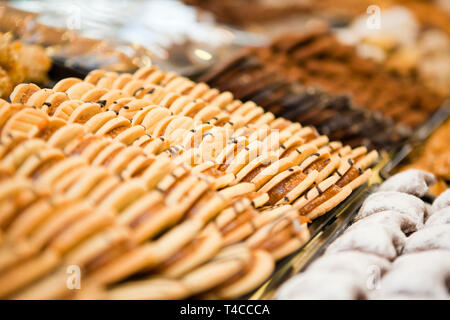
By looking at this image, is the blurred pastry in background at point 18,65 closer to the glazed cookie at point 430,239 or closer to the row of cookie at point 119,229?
the row of cookie at point 119,229

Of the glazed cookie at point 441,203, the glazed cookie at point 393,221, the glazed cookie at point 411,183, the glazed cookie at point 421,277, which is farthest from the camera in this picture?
the glazed cookie at point 411,183

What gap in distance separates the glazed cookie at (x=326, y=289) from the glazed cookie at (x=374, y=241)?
219mm

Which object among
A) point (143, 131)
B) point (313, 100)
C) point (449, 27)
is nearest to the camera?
point (143, 131)

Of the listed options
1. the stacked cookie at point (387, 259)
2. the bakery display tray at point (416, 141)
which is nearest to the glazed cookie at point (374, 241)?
the stacked cookie at point (387, 259)

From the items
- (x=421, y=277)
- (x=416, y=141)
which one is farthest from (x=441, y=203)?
(x=416, y=141)

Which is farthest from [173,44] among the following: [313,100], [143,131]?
[143,131]

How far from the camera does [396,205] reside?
167cm

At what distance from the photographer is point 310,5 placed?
6348 millimetres

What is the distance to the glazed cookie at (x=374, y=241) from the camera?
138cm

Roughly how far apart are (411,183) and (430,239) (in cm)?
50

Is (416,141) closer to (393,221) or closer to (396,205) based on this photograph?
(396,205)

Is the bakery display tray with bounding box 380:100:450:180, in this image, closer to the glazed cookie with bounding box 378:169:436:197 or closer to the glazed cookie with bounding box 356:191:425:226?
the glazed cookie with bounding box 378:169:436:197

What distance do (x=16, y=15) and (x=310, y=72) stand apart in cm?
277

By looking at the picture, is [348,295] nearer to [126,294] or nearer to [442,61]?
[126,294]
